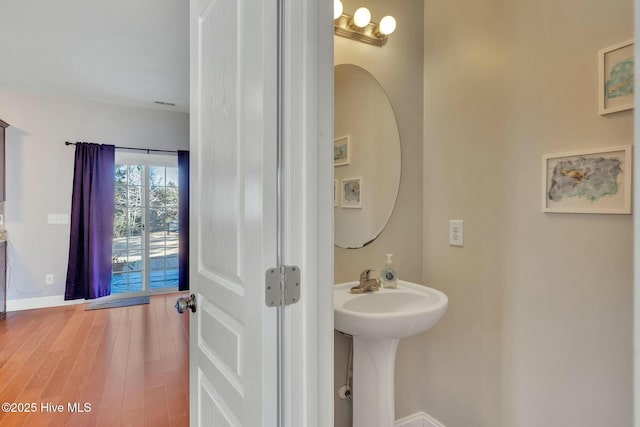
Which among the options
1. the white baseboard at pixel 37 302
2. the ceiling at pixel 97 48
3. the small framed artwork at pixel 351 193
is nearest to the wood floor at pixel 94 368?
the white baseboard at pixel 37 302

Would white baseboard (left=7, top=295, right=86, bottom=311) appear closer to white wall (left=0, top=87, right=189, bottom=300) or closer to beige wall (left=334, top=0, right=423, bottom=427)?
white wall (left=0, top=87, right=189, bottom=300)

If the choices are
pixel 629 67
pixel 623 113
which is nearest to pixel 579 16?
pixel 629 67

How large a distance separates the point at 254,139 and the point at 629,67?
1.19m

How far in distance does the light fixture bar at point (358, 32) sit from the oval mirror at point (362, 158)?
13cm

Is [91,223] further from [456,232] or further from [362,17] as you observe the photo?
[456,232]

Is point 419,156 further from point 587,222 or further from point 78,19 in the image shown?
point 78,19

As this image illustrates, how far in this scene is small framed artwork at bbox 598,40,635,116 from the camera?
40.1 inches

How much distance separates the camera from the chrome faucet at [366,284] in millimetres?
1396

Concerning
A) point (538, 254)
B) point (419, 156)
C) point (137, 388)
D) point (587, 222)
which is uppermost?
point (419, 156)

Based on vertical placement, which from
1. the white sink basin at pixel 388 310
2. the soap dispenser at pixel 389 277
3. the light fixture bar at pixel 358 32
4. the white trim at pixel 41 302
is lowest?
the white trim at pixel 41 302

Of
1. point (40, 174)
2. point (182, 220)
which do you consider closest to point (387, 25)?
point (182, 220)

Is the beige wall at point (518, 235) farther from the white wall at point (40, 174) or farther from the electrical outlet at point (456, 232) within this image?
the white wall at point (40, 174)

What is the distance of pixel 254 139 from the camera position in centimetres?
79

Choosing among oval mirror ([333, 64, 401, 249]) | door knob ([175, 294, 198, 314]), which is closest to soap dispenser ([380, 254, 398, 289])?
oval mirror ([333, 64, 401, 249])
